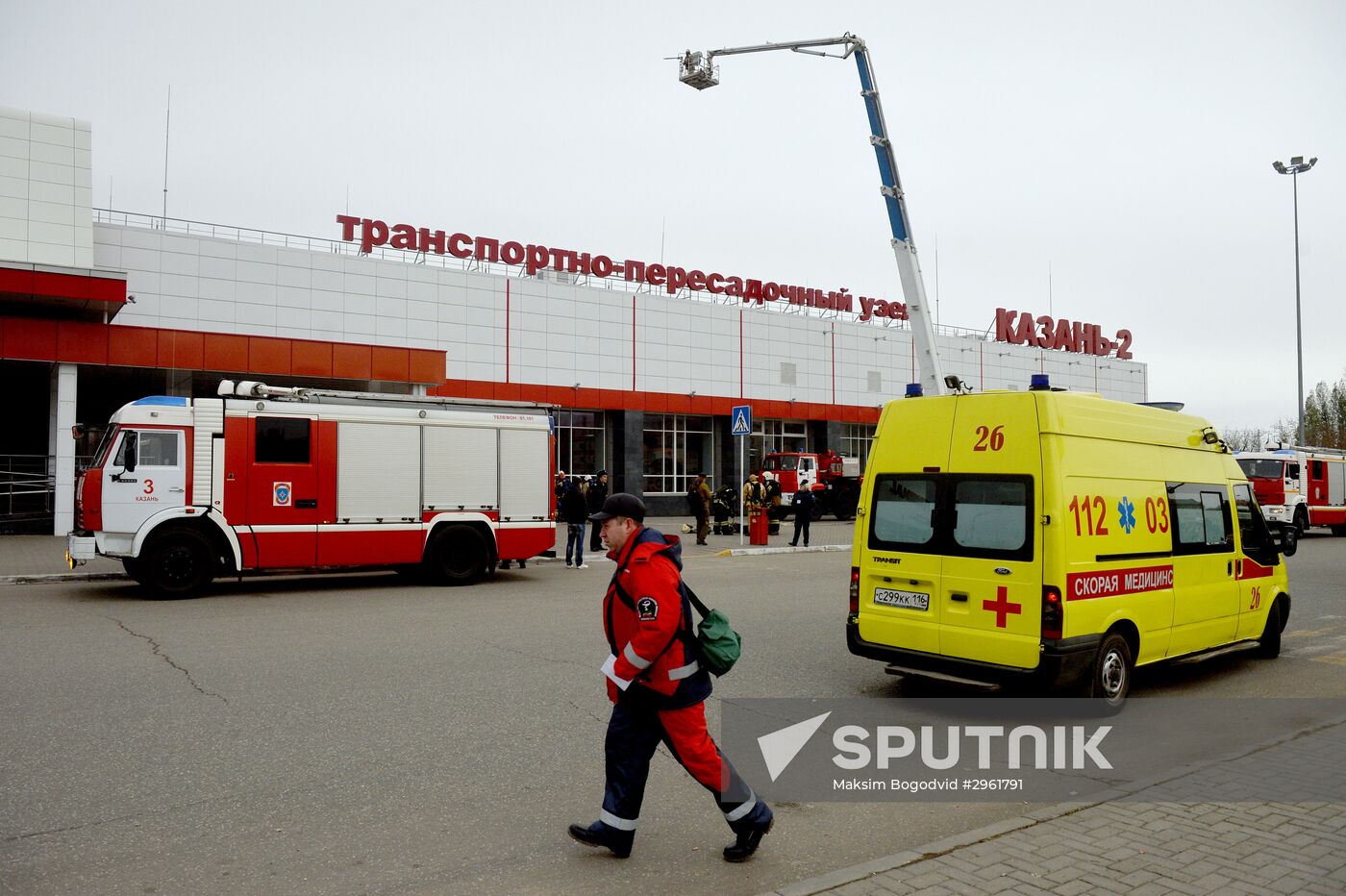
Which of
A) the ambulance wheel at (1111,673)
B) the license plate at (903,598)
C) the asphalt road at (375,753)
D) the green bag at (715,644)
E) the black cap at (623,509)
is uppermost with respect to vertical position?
the black cap at (623,509)

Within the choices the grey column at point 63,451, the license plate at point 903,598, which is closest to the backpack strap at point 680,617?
the license plate at point 903,598

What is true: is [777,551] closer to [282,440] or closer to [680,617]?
[282,440]

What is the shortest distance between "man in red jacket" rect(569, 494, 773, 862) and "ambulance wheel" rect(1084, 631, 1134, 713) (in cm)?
365

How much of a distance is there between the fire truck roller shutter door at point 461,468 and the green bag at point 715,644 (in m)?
12.0

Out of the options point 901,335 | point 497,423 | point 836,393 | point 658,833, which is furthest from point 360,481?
point 901,335

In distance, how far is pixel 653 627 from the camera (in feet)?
13.7

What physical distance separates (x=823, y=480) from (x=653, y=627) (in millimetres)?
32745

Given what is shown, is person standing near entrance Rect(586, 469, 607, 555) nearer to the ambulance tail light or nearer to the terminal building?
the terminal building

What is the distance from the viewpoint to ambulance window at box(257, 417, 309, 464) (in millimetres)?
14500

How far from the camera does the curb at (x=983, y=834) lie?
161 inches

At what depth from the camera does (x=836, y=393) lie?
4600 centimetres

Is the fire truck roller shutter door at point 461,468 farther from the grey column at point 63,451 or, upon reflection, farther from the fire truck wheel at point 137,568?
the grey column at point 63,451

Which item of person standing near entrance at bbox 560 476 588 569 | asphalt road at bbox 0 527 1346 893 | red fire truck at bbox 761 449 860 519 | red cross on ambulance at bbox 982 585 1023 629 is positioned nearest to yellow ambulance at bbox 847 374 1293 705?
red cross on ambulance at bbox 982 585 1023 629

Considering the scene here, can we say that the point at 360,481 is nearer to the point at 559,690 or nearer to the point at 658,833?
the point at 559,690
